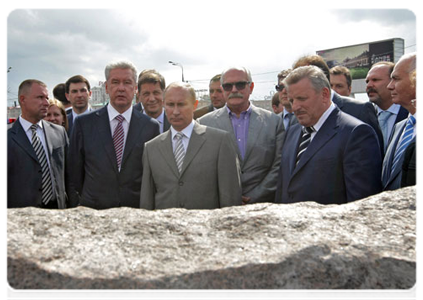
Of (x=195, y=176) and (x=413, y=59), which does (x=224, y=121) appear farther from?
(x=413, y=59)

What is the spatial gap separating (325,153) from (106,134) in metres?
1.58

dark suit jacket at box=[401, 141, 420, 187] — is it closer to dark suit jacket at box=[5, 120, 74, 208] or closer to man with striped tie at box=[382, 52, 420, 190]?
man with striped tie at box=[382, 52, 420, 190]

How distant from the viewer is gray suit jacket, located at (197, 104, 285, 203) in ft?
9.63

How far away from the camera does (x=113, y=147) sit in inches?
113

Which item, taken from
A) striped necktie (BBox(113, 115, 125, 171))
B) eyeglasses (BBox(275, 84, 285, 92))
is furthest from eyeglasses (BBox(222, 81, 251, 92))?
striped necktie (BBox(113, 115, 125, 171))

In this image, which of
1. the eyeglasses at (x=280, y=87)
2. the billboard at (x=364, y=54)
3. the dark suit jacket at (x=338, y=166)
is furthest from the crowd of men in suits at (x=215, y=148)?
the billboard at (x=364, y=54)

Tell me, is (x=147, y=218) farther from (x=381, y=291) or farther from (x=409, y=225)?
(x=409, y=225)

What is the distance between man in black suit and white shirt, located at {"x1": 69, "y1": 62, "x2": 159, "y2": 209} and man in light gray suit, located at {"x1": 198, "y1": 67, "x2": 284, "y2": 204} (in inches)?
26.2

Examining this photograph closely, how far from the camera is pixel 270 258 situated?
4.59 feet

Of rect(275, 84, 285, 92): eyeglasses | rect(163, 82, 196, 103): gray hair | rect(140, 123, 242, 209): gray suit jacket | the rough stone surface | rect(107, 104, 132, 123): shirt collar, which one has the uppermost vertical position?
rect(275, 84, 285, 92): eyeglasses

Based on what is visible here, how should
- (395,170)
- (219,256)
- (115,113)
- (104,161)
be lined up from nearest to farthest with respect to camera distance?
(219,256) < (395,170) < (104,161) < (115,113)

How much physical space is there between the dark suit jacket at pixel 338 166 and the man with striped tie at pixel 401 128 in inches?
3.5

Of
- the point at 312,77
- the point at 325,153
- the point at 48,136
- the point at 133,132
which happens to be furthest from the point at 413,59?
the point at 48,136

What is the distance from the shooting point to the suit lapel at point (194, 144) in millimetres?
2485
